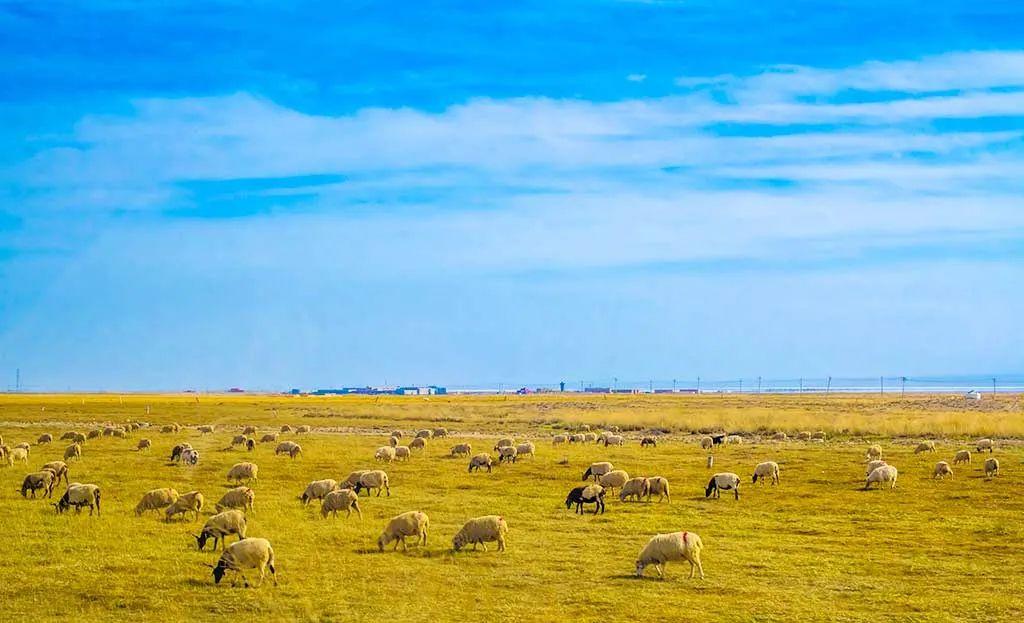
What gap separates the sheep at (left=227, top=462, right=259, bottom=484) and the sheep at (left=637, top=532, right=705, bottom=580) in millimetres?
20770

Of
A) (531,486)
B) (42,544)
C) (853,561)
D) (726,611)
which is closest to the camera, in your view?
(726,611)

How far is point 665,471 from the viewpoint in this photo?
42.2 meters

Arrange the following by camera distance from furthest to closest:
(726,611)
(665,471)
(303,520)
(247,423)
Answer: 1. (247,423)
2. (665,471)
3. (303,520)
4. (726,611)

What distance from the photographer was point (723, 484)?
33.4m

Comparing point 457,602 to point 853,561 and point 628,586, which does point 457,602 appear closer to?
point 628,586

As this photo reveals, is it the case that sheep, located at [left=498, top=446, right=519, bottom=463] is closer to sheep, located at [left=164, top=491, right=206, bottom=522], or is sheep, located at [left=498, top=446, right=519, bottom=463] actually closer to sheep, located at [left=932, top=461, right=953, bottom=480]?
sheep, located at [left=932, top=461, right=953, bottom=480]

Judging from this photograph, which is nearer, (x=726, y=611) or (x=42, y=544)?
(x=726, y=611)

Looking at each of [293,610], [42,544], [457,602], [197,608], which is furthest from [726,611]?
[42,544]

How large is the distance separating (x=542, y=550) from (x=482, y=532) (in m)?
1.60

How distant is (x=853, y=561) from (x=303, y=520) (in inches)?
609

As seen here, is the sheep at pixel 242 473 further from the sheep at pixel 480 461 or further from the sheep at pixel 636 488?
the sheep at pixel 636 488

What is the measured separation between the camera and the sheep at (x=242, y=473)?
3672cm

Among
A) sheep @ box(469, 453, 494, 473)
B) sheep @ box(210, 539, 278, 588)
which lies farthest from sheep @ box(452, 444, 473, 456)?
sheep @ box(210, 539, 278, 588)

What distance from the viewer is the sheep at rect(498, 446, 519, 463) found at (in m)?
45.6
